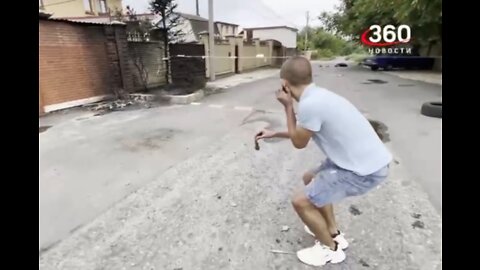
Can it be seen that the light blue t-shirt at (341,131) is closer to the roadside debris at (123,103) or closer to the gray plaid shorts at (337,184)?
the gray plaid shorts at (337,184)

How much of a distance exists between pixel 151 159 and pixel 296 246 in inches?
112

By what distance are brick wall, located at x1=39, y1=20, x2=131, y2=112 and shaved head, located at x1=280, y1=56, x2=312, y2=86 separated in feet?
24.3

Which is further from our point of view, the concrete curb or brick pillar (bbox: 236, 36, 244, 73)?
brick pillar (bbox: 236, 36, 244, 73)

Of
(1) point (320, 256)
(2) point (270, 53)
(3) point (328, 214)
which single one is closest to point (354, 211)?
(3) point (328, 214)

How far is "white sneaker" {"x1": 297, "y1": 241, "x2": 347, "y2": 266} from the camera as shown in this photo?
2551 millimetres

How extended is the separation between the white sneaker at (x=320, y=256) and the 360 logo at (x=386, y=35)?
20.8 m

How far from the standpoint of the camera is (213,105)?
31.5 ft

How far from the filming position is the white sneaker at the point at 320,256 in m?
2.55

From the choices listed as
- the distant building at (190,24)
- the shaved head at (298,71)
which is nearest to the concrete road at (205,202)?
the shaved head at (298,71)

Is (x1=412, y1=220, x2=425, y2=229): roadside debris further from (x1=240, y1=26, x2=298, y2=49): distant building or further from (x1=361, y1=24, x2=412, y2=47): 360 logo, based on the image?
(x1=240, y1=26, x2=298, y2=49): distant building

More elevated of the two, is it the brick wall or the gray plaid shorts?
the brick wall

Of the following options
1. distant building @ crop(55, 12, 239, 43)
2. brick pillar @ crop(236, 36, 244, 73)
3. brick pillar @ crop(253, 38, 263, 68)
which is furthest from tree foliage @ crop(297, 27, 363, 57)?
brick pillar @ crop(236, 36, 244, 73)
